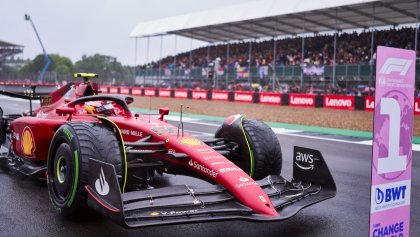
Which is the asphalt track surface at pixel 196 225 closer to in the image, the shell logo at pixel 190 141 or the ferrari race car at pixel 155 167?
the ferrari race car at pixel 155 167

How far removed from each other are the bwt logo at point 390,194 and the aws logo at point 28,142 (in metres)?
4.39

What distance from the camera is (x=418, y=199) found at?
5715mm

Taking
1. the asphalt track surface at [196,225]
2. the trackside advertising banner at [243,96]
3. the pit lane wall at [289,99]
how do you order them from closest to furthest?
the asphalt track surface at [196,225] < the pit lane wall at [289,99] < the trackside advertising banner at [243,96]

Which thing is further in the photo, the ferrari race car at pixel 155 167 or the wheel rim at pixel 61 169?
the wheel rim at pixel 61 169

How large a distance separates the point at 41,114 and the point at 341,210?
169 inches

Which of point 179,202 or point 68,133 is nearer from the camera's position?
point 179,202

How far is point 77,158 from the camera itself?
433cm

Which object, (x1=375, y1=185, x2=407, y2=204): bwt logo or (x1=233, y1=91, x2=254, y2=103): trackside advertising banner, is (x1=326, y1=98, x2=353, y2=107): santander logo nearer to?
(x1=233, y1=91, x2=254, y2=103): trackside advertising banner

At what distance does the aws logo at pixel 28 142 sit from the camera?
235 inches

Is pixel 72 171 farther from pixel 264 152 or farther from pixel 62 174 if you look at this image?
pixel 264 152

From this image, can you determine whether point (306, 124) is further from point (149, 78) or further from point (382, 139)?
point (149, 78)

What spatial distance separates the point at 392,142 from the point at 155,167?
2768 millimetres

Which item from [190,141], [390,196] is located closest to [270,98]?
[190,141]

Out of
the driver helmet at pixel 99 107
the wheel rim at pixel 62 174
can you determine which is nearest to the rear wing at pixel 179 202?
the wheel rim at pixel 62 174
